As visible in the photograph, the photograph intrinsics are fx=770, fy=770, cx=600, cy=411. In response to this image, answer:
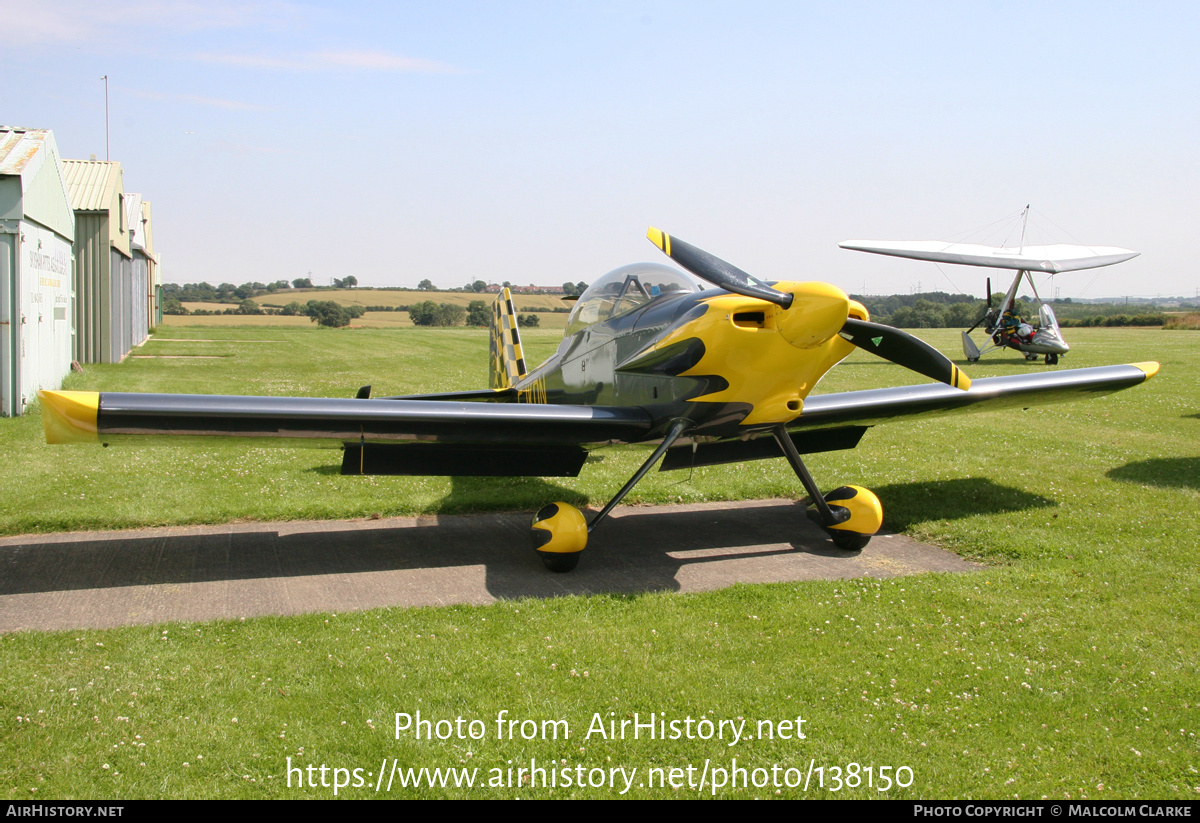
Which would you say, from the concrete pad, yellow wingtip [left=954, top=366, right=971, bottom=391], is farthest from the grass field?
yellow wingtip [left=954, top=366, right=971, bottom=391]

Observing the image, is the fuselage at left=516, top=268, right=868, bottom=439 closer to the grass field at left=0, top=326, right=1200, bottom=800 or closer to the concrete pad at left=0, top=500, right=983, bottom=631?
the concrete pad at left=0, top=500, right=983, bottom=631

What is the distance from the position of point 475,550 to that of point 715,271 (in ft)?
11.0

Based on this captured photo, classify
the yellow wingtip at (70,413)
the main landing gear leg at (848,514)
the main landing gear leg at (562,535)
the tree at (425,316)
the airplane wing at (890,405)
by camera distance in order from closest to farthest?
the yellow wingtip at (70,413) → the main landing gear leg at (562,535) → the main landing gear leg at (848,514) → the airplane wing at (890,405) → the tree at (425,316)

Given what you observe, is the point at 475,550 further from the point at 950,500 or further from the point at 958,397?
the point at 950,500

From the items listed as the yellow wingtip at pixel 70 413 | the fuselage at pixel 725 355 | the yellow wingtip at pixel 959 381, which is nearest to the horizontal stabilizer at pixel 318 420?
the yellow wingtip at pixel 70 413

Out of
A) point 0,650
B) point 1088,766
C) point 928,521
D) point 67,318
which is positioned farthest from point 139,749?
point 67,318

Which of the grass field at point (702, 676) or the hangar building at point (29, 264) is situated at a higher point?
the hangar building at point (29, 264)

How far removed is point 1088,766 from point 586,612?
3018 millimetres

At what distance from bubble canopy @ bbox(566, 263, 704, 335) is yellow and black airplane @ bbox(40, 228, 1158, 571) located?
0.05 feet

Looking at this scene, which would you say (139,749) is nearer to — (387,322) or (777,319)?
(777,319)

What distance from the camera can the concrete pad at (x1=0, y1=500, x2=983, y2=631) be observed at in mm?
5590

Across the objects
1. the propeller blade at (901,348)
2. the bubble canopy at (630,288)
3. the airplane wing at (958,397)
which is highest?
the bubble canopy at (630,288)

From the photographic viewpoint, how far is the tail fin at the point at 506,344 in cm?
1151

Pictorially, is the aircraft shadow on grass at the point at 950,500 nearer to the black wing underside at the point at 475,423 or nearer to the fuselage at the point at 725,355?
the black wing underside at the point at 475,423
